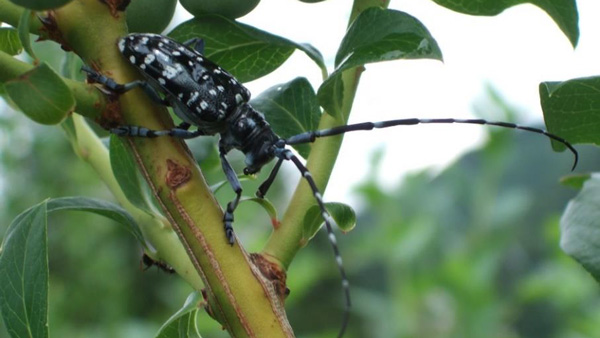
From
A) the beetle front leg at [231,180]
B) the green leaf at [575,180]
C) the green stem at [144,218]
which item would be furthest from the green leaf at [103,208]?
the green leaf at [575,180]

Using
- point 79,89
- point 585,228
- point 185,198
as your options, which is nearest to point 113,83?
point 79,89

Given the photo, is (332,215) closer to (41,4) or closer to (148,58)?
(148,58)

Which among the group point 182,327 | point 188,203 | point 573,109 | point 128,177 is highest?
point 573,109

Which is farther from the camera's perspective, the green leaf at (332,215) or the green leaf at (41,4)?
the green leaf at (332,215)

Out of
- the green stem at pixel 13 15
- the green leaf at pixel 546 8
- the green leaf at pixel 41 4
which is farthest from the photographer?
the green leaf at pixel 546 8

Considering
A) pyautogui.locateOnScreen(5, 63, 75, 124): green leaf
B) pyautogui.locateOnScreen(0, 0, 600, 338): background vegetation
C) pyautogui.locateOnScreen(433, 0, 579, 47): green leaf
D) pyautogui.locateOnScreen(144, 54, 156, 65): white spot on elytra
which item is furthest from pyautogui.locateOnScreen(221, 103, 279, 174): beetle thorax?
pyautogui.locateOnScreen(5, 63, 75, 124): green leaf

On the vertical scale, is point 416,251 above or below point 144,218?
below

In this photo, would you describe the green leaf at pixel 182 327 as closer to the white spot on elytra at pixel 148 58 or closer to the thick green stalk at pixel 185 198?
the thick green stalk at pixel 185 198
